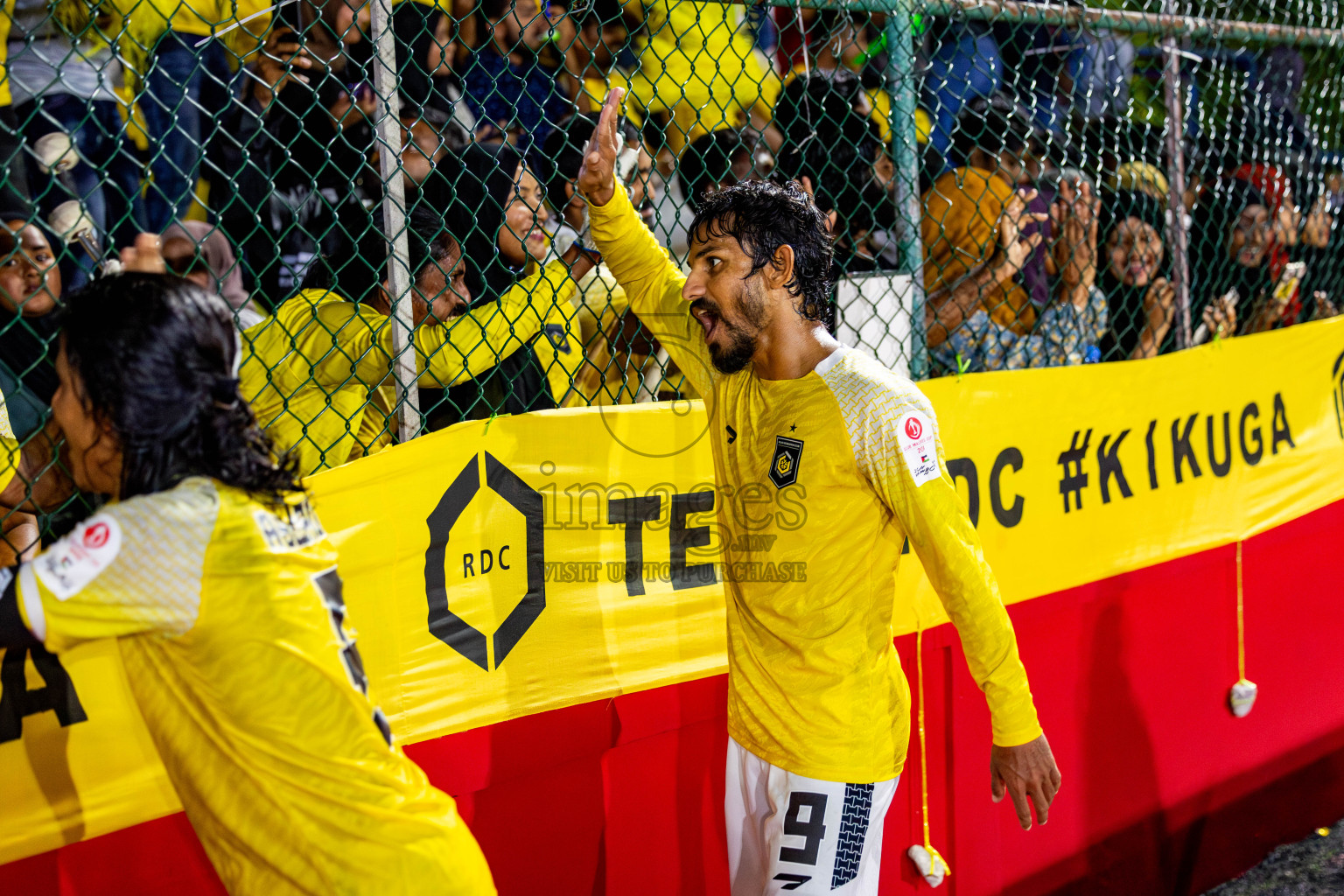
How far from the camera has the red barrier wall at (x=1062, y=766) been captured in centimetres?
257

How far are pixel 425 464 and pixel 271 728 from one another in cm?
89

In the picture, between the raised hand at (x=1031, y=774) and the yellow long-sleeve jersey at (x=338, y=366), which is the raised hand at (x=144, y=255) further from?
the raised hand at (x=1031, y=774)

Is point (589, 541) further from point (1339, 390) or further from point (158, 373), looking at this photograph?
point (1339, 390)

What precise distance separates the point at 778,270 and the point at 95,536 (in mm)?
1534

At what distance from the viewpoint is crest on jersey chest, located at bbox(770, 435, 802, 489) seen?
2363 mm

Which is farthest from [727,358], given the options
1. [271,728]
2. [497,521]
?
[271,728]

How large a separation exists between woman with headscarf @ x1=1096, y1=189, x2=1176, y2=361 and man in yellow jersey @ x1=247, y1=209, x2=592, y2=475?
248 centimetres

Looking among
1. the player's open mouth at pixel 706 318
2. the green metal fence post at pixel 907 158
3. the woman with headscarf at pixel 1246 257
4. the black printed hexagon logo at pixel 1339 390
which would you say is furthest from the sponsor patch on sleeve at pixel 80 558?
the black printed hexagon logo at pixel 1339 390

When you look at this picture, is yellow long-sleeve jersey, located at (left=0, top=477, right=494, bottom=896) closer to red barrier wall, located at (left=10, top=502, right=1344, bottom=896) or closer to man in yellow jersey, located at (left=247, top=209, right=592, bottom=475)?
red barrier wall, located at (left=10, top=502, right=1344, bottom=896)

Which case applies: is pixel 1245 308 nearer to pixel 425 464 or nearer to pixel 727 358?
pixel 727 358

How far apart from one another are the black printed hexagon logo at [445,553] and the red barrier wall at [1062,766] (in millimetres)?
210

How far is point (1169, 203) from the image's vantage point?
3967 millimetres

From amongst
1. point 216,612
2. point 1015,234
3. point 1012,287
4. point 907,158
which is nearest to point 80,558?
point 216,612

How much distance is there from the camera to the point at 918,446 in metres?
2.24
